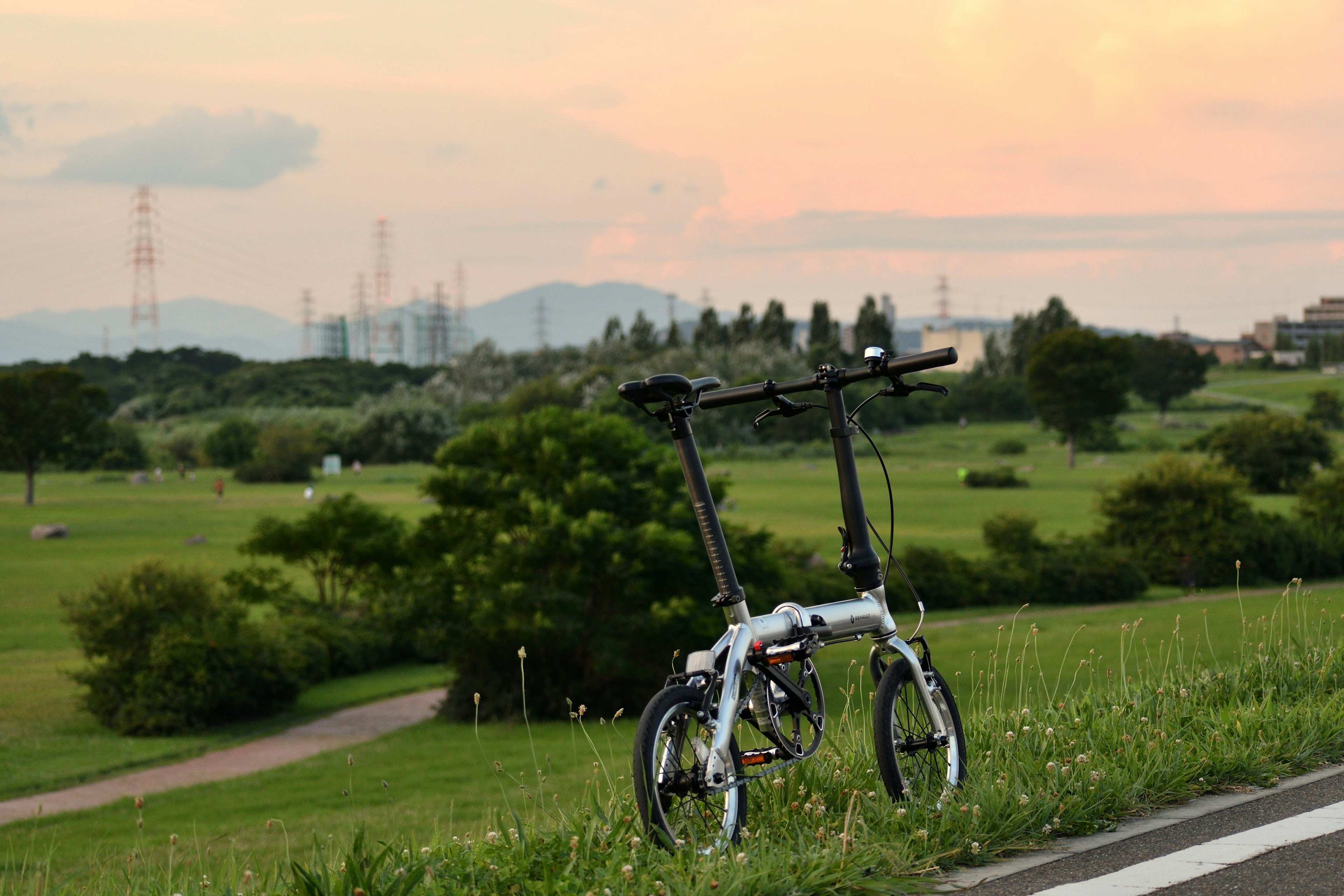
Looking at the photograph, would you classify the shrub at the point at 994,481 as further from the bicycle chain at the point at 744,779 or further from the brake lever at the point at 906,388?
the bicycle chain at the point at 744,779

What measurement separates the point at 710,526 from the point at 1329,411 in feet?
327

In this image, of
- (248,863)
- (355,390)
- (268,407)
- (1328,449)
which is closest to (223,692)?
(248,863)

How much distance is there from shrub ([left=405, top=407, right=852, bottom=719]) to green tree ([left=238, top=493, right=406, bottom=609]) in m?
8.91

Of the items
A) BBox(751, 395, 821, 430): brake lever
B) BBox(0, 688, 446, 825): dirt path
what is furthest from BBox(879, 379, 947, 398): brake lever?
BBox(0, 688, 446, 825): dirt path

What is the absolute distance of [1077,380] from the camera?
289 feet

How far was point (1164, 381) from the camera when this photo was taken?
110 m

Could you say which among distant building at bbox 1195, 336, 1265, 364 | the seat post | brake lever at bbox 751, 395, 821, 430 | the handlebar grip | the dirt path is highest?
distant building at bbox 1195, 336, 1265, 364

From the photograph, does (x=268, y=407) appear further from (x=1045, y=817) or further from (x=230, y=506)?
(x=1045, y=817)

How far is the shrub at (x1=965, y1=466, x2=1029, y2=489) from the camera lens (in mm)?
75938

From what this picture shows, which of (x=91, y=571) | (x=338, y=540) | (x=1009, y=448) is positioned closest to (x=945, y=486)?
(x=1009, y=448)

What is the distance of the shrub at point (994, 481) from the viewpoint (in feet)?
249

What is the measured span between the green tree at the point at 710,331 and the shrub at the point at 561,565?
119m

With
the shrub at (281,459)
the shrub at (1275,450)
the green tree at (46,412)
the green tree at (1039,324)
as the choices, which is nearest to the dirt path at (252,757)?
the green tree at (46,412)

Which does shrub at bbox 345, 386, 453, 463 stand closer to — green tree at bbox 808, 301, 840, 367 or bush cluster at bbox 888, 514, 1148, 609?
green tree at bbox 808, 301, 840, 367
